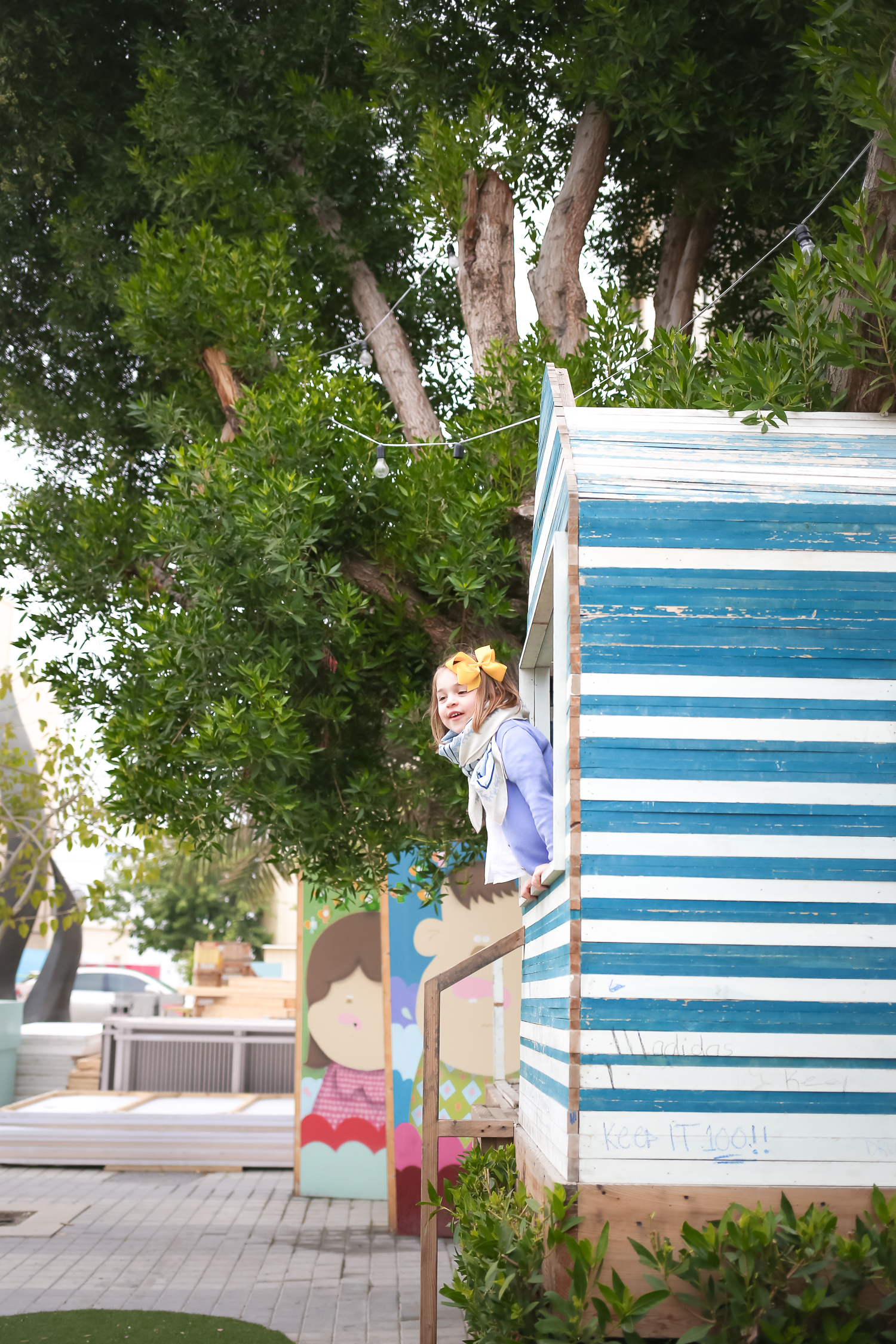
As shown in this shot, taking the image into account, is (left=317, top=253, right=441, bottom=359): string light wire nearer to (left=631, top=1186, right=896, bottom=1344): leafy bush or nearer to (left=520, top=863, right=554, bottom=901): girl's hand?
(left=520, top=863, right=554, bottom=901): girl's hand

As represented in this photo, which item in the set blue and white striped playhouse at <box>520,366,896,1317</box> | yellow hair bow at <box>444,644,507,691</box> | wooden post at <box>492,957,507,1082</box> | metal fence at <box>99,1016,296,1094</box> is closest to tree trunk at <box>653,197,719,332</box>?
yellow hair bow at <box>444,644,507,691</box>

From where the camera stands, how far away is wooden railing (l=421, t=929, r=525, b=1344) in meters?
4.70

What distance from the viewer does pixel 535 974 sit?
3.77 metres

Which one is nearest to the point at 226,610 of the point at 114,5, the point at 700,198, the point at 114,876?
the point at 700,198

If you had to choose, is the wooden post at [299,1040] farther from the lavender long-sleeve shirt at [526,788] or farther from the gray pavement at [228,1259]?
the lavender long-sleeve shirt at [526,788]

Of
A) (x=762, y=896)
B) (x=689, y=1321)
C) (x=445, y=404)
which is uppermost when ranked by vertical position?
(x=445, y=404)

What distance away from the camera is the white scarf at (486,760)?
4.01 metres

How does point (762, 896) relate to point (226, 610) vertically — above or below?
below

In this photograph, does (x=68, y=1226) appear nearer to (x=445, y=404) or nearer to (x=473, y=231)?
(x=445, y=404)

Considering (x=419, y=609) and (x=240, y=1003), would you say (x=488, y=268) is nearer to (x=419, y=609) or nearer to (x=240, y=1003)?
(x=419, y=609)

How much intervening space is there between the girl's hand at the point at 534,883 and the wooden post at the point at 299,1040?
18.7 feet

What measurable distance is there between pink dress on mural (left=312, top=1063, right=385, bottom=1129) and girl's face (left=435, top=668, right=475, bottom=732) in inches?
238

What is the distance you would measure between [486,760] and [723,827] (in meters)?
1.31

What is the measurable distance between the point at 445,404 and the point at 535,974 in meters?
5.59
